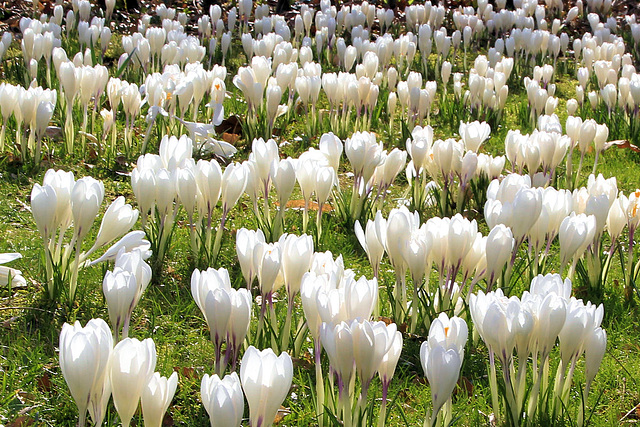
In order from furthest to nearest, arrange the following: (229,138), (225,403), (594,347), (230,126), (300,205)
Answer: (230,126) → (229,138) → (300,205) → (594,347) → (225,403)

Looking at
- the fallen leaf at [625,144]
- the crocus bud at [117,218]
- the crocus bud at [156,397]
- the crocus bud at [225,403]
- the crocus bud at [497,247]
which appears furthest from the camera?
the fallen leaf at [625,144]

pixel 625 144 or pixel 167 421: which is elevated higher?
pixel 625 144

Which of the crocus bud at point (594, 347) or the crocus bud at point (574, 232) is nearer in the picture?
the crocus bud at point (594, 347)

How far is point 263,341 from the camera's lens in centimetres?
229

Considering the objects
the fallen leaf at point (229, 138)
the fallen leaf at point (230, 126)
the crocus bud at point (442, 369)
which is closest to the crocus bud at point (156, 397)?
the crocus bud at point (442, 369)

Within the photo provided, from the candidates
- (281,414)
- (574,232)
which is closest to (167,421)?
(281,414)

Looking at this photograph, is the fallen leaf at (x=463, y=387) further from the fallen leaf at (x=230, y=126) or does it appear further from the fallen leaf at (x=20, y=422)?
the fallen leaf at (x=230, y=126)

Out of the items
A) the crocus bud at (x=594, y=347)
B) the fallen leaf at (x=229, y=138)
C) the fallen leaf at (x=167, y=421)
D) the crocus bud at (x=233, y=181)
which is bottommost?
the fallen leaf at (x=167, y=421)

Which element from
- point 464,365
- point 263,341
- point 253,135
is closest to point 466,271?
point 464,365

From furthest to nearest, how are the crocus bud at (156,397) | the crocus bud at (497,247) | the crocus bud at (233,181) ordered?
1. the crocus bud at (233,181)
2. the crocus bud at (497,247)
3. the crocus bud at (156,397)

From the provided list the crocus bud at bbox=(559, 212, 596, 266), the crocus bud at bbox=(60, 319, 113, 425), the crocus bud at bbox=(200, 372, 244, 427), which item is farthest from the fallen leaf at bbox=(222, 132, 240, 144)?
the crocus bud at bbox=(200, 372, 244, 427)

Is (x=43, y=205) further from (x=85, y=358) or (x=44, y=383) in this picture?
(x=85, y=358)

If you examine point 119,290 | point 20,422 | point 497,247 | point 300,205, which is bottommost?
point 20,422

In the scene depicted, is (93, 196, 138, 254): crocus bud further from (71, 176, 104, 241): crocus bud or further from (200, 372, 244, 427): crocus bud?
(200, 372, 244, 427): crocus bud
